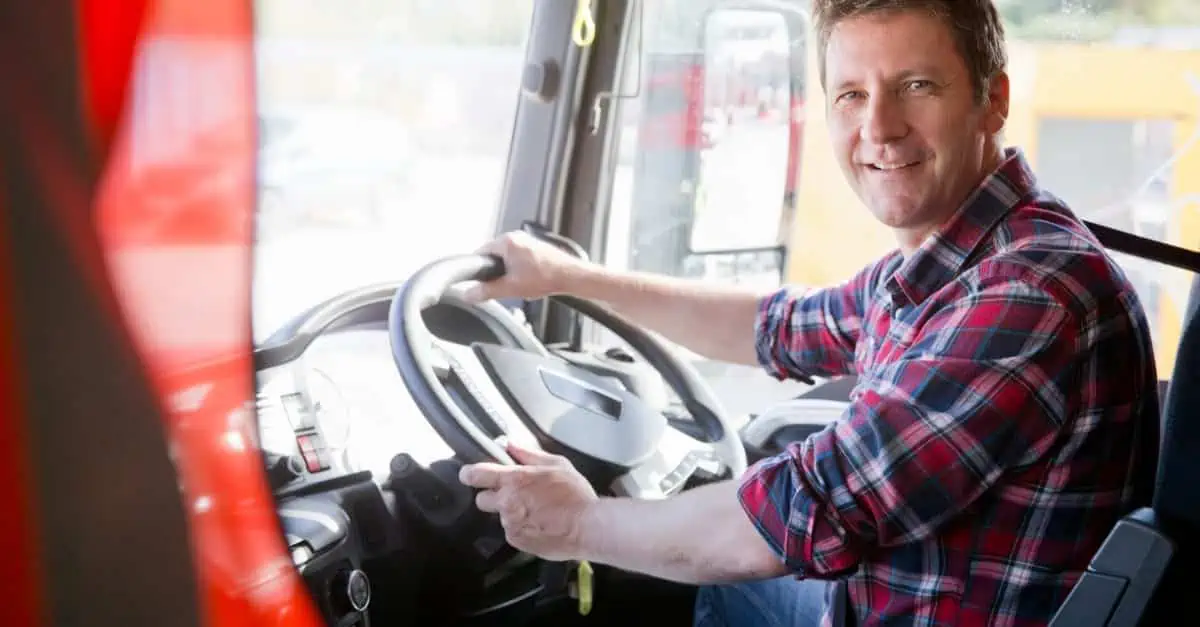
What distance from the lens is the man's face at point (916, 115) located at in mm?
1648

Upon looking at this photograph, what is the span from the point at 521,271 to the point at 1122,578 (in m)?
1.06

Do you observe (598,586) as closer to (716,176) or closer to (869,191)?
(869,191)

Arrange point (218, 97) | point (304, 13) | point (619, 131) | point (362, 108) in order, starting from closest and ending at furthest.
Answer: point (218, 97) < point (304, 13) < point (362, 108) < point (619, 131)

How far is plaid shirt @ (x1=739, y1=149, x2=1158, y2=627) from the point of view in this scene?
4.59 ft

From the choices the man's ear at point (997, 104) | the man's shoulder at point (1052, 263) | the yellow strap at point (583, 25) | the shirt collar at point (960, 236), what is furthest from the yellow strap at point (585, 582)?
the yellow strap at point (583, 25)

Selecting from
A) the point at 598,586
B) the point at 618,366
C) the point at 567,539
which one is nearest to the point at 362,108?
the point at 618,366

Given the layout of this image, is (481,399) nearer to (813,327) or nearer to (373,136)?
(373,136)

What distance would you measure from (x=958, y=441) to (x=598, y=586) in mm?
895

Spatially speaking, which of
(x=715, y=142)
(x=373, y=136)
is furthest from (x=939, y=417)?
(x=715, y=142)

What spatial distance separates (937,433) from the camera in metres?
1.40

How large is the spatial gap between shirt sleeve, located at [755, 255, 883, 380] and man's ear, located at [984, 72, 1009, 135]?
354mm

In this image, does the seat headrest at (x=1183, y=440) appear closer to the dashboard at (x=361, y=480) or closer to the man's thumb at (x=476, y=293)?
the dashboard at (x=361, y=480)

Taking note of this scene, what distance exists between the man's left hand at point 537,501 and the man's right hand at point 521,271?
434 mm

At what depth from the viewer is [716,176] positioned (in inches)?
107
